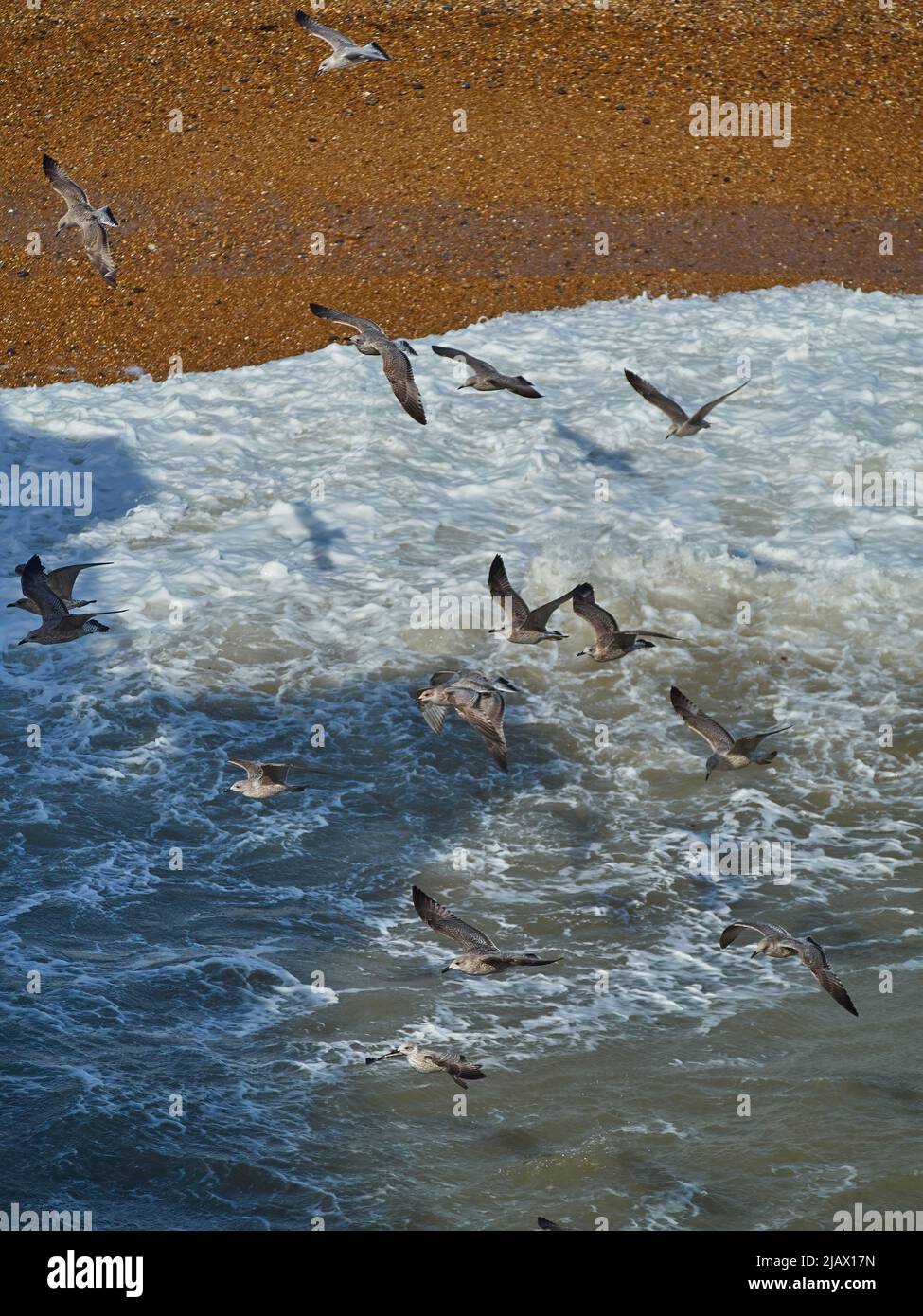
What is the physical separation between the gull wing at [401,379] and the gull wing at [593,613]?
6.04 feet

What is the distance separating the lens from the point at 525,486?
65.3 ft

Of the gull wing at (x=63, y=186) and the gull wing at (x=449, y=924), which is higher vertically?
the gull wing at (x=63, y=186)

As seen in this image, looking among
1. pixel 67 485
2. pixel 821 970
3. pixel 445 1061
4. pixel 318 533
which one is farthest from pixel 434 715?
pixel 67 485

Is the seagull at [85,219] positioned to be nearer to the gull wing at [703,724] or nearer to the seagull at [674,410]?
the seagull at [674,410]

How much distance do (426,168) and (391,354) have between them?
44.0ft

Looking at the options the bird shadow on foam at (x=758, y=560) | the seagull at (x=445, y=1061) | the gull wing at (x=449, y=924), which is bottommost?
the seagull at (x=445, y=1061)

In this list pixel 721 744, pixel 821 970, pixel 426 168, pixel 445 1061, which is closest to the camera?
pixel 445 1061

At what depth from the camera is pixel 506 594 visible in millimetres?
11828

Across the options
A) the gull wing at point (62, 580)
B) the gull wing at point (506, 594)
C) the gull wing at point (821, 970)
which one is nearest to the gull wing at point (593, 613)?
the gull wing at point (506, 594)

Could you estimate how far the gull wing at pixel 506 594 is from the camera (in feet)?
38.0

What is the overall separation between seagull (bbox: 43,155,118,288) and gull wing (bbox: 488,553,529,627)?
181 inches

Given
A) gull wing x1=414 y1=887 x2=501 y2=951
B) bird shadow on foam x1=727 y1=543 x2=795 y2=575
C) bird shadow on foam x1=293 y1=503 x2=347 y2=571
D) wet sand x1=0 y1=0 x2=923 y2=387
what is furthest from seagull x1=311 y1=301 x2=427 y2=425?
wet sand x1=0 y1=0 x2=923 y2=387

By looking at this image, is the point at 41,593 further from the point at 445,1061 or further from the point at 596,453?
the point at 596,453

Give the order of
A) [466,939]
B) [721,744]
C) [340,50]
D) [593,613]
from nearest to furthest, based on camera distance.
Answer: [466,939], [721,744], [593,613], [340,50]
